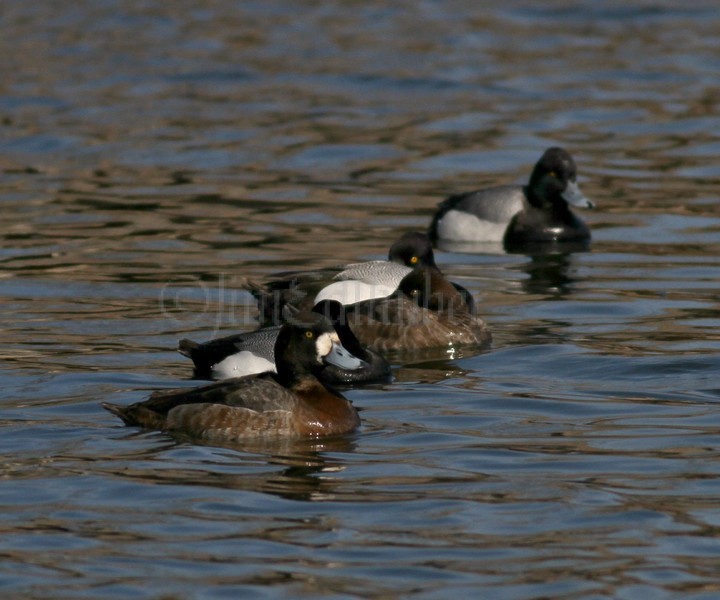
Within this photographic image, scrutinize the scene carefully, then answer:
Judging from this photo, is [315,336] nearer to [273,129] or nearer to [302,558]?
[302,558]

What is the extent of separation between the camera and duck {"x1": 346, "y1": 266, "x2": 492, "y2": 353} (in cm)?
1160

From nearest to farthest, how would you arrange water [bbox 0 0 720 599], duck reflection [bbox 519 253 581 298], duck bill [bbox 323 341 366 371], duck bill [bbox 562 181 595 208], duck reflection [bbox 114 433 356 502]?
water [bbox 0 0 720 599] → duck reflection [bbox 114 433 356 502] → duck bill [bbox 323 341 366 371] → duck reflection [bbox 519 253 581 298] → duck bill [bbox 562 181 595 208]

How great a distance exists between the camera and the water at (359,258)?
22.6 feet

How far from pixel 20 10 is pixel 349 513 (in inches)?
998

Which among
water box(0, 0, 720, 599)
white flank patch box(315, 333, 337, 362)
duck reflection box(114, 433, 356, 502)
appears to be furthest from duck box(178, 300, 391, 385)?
duck reflection box(114, 433, 356, 502)

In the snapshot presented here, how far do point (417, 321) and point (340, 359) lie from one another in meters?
2.35

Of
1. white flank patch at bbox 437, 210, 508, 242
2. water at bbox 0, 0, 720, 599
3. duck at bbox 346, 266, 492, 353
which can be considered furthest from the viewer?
white flank patch at bbox 437, 210, 508, 242

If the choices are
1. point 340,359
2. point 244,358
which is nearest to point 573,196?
point 244,358

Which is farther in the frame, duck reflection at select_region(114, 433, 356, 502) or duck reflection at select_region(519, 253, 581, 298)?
duck reflection at select_region(519, 253, 581, 298)

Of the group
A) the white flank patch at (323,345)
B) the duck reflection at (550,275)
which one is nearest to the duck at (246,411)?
the white flank patch at (323,345)

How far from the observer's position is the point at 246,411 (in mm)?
8852

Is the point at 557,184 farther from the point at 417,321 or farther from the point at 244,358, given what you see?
the point at 244,358

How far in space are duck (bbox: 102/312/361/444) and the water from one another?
13 centimetres

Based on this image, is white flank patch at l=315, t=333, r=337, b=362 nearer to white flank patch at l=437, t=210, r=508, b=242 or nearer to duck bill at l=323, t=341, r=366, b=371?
duck bill at l=323, t=341, r=366, b=371
